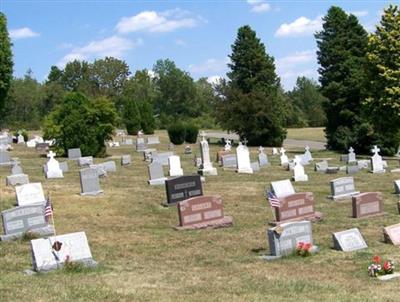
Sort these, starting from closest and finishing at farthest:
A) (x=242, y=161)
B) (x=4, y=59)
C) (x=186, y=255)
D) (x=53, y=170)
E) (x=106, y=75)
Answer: (x=186, y=255) → (x=53, y=170) → (x=242, y=161) → (x=4, y=59) → (x=106, y=75)

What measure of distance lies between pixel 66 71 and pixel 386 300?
4140 inches

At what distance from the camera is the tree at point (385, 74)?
35.7 meters

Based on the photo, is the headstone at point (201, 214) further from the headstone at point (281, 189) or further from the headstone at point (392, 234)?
the headstone at point (392, 234)

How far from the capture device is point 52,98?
98.9m

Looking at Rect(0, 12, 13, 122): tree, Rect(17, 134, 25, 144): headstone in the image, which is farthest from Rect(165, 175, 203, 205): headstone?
Rect(17, 134, 25, 144): headstone

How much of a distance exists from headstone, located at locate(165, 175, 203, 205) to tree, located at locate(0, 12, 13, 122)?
80.8 ft

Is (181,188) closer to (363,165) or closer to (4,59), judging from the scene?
(363,165)

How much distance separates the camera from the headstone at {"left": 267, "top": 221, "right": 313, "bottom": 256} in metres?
12.1

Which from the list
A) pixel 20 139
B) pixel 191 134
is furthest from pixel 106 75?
pixel 191 134

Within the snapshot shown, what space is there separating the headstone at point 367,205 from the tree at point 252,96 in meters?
35.2

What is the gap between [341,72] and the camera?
46.2 m

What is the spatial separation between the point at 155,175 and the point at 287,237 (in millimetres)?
11477

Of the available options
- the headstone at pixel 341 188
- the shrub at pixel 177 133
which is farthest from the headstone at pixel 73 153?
the shrub at pixel 177 133

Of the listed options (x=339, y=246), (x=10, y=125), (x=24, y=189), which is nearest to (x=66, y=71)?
(x=10, y=125)
